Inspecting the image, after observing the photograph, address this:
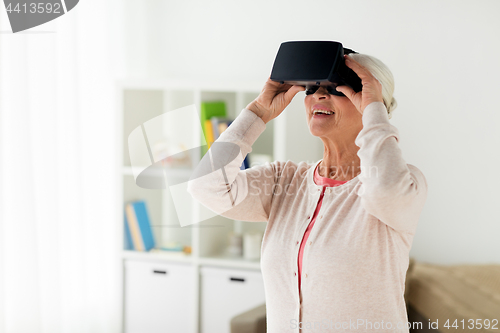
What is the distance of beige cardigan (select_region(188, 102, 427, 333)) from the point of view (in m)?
0.93

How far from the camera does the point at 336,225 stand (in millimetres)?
1048

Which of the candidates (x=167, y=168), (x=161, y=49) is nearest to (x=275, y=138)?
(x=167, y=168)

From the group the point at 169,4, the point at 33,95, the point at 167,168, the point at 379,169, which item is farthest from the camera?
the point at 169,4

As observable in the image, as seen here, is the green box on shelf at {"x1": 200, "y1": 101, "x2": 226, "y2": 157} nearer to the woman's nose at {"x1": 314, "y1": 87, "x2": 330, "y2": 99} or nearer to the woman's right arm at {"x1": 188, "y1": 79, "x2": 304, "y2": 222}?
the woman's right arm at {"x1": 188, "y1": 79, "x2": 304, "y2": 222}

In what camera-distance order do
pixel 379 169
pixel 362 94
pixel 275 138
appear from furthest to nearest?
pixel 275 138
pixel 362 94
pixel 379 169

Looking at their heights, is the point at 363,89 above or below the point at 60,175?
above

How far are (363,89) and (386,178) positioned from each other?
0.77ft

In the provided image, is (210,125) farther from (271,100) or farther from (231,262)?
(271,100)

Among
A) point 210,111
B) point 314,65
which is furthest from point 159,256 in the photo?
point 314,65

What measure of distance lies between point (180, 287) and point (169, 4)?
1.63m

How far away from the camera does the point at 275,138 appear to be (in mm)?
2197

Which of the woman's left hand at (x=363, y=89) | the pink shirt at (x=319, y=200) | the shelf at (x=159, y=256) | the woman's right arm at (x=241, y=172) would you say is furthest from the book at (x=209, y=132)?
the woman's left hand at (x=363, y=89)

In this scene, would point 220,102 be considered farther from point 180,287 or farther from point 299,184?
point 299,184

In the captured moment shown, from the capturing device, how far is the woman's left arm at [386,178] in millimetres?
900
